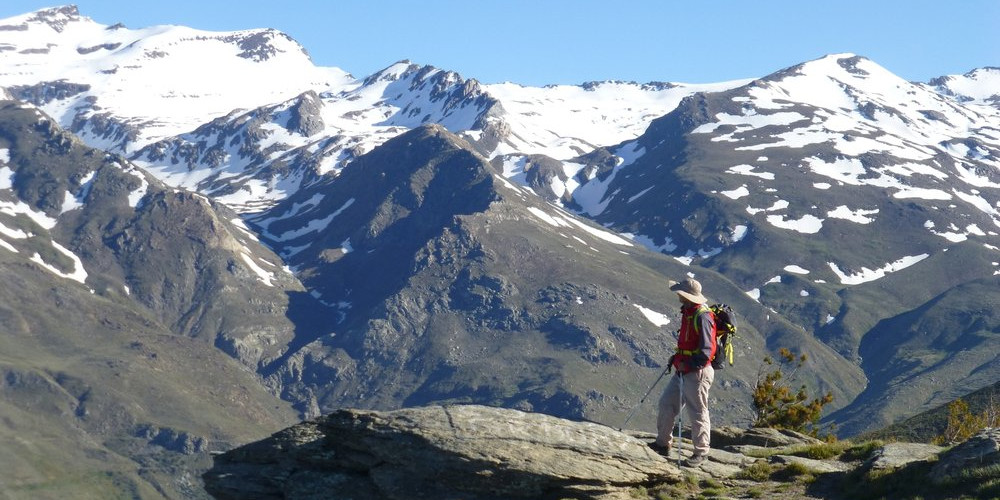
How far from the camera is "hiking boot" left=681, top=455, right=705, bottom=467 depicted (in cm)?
3228

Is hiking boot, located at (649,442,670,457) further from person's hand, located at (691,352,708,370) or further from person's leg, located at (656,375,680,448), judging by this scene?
person's hand, located at (691,352,708,370)

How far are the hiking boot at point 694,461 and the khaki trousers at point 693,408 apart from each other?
125mm

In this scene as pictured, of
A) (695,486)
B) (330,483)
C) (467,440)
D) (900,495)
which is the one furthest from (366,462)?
(900,495)

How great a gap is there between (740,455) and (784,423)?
39.0 metres

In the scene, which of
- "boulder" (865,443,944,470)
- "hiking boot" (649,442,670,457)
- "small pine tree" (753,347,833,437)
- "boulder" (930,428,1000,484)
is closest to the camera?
"boulder" (930,428,1000,484)

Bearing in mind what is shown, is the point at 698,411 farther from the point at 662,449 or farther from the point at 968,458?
the point at 968,458

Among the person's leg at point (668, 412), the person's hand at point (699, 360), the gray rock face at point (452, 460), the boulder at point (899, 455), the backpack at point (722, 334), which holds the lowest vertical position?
the gray rock face at point (452, 460)

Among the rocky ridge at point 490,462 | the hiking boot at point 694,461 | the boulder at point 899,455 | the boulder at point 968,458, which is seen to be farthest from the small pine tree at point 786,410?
the boulder at point 968,458

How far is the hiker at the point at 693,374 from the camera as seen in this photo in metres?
32.3

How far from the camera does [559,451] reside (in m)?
30.7

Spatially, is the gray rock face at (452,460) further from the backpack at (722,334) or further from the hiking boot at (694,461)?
the backpack at (722,334)

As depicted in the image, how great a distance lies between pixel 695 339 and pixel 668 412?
7.96 ft

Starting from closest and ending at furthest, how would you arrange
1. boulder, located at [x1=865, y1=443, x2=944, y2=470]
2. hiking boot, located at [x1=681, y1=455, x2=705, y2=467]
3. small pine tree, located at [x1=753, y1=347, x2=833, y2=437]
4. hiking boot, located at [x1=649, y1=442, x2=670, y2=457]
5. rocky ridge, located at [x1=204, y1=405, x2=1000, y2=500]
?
boulder, located at [x1=865, y1=443, x2=944, y2=470] < rocky ridge, located at [x1=204, y1=405, x2=1000, y2=500] < hiking boot, located at [x1=681, y1=455, x2=705, y2=467] < hiking boot, located at [x1=649, y1=442, x2=670, y2=457] < small pine tree, located at [x1=753, y1=347, x2=833, y2=437]

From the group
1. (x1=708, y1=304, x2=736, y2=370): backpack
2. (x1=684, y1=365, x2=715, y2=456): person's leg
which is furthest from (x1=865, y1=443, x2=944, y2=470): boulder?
(x1=708, y1=304, x2=736, y2=370): backpack
